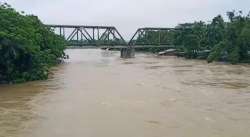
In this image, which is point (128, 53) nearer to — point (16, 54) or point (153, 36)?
point (153, 36)

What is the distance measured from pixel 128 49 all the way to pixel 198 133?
2810 inches

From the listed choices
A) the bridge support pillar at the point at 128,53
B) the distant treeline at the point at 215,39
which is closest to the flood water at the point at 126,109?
the distant treeline at the point at 215,39

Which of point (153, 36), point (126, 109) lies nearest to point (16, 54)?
point (126, 109)

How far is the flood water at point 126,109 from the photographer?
18.5 m

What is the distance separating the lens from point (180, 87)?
107 feet

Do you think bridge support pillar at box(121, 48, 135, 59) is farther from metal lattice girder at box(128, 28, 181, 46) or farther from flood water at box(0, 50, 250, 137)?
flood water at box(0, 50, 250, 137)

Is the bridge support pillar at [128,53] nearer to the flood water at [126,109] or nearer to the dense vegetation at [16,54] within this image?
the dense vegetation at [16,54]

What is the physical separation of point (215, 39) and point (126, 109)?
57.8 m

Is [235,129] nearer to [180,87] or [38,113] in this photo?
[38,113]

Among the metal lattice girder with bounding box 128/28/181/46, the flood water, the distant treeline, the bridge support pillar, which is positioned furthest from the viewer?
the metal lattice girder with bounding box 128/28/181/46

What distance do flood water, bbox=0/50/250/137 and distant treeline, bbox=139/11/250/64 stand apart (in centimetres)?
2674

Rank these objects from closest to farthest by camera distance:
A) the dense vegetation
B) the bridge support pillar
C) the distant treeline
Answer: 1. the dense vegetation
2. the distant treeline
3. the bridge support pillar

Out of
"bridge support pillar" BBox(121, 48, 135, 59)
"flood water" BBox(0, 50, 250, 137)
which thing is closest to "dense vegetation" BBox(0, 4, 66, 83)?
"flood water" BBox(0, 50, 250, 137)

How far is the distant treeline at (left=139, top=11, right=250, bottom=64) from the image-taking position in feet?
202
